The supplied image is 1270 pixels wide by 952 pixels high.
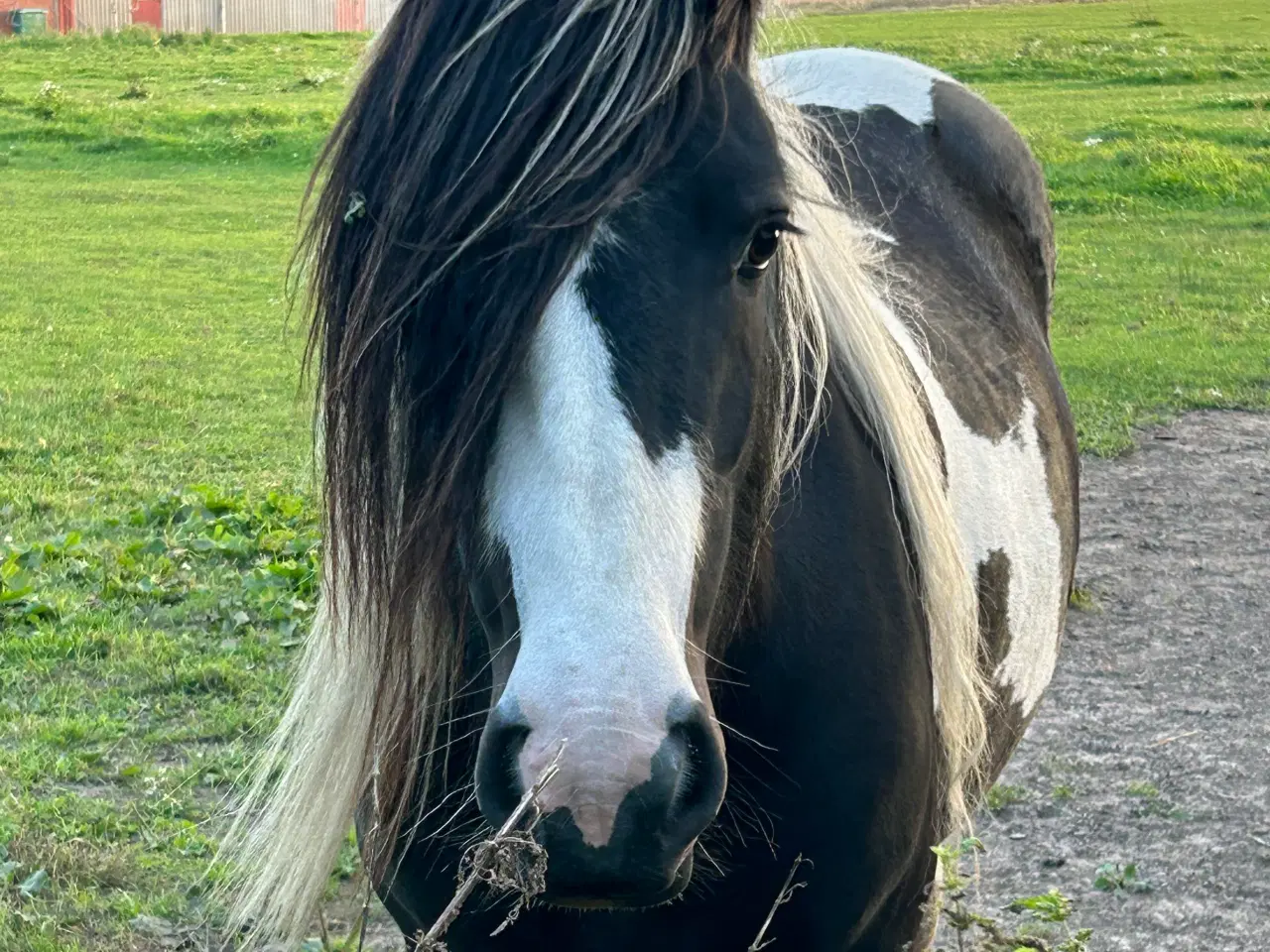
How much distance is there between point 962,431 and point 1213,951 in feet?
4.84

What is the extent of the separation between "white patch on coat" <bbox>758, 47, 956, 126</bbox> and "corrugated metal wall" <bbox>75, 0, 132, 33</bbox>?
27.8 metres

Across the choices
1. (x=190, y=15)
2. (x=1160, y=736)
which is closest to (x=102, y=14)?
(x=190, y=15)

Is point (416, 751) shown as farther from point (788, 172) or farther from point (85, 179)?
point (85, 179)

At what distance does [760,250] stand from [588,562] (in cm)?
46

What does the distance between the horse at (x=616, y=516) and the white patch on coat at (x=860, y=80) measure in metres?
1.19

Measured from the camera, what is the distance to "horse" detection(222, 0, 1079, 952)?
1.35 m

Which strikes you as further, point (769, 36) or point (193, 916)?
point (193, 916)

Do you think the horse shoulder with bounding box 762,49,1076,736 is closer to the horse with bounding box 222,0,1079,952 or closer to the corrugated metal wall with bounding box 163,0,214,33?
the horse with bounding box 222,0,1079,952

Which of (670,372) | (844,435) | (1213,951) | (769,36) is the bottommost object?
(1213,951)

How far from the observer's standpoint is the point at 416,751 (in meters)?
1.83

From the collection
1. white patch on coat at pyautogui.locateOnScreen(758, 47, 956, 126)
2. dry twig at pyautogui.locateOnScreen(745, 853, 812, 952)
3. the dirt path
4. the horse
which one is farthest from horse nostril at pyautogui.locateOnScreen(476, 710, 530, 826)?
white patch on coat at pyautogui.locateOnScreen(758, 47, 956, 126)

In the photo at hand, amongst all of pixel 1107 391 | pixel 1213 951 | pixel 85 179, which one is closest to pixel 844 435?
pixel 1213 951

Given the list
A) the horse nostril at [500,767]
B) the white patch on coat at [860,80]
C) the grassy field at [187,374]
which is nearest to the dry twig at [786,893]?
the horse nostril at [500,767]

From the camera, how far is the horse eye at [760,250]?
158cm
